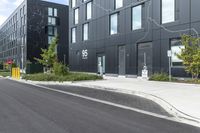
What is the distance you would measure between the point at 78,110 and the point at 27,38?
52816mm

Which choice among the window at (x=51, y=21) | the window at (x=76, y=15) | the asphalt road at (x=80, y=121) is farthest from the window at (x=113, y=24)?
the window at (x=51, y=21)

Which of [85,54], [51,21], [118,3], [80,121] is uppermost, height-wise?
[51,21]

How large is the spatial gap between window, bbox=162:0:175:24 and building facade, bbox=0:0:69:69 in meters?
38.2

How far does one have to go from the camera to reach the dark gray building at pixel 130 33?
838 inches

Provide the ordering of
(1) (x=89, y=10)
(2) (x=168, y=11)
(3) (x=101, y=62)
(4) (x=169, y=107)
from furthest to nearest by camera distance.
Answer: (1) (x=89, y=10), (3) (x=101, y=62), (2) (x=168, y=11), (4) (x=169, y=107)

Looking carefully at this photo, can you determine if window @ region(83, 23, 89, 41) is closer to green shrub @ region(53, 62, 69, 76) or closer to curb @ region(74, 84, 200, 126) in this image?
green shrub @ region(53, 62, 69, 76)

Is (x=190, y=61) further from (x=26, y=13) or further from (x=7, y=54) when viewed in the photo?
(x=7, y=54)

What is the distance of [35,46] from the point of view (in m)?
60.8

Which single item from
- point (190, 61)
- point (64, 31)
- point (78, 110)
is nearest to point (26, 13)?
point (64, 31)

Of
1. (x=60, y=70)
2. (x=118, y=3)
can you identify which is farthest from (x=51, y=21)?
(x=60, y=70)

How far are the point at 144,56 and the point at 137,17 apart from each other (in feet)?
12.9

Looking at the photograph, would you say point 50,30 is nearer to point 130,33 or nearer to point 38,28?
point 38,28

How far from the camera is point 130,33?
26.6 metres

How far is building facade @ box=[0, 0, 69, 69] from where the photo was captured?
60.2m
